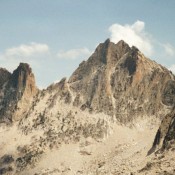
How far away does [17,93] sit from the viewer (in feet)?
522

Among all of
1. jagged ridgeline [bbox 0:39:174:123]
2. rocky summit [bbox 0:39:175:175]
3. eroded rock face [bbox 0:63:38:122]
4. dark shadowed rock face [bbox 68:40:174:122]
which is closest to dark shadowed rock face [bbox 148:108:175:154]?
rocky summit [bbox 0:39:175:175]

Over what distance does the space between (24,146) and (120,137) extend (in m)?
28.2

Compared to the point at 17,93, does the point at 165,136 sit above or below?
below

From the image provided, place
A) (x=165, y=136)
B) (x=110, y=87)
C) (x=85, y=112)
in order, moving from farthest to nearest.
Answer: (x=110, y=87), (x=85, y=112), (x=165, y=136)

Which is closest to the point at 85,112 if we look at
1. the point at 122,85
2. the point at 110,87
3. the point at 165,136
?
the point at 110,87

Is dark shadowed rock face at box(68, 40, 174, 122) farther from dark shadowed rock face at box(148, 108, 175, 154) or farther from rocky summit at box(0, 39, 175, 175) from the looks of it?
dark shadowed rock face at box(148, 108, 175, 154)

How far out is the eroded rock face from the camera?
512 feet

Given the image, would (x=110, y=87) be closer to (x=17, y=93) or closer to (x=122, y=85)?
(x=122, y=85)

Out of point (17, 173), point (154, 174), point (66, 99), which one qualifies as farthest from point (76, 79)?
point (154, 174)

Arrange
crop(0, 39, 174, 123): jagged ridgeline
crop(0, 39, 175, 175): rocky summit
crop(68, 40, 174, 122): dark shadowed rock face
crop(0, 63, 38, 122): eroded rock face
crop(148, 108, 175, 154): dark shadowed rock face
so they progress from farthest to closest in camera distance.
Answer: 1. crop(0, 63, 38, 122): eroded rock face
2. crop(0, 39, 174, 123): jagged ridgeline
3. crop(68, 40, 174, 122): dark shadowed rock face
4. crop(0, 39, 175, 175): rocky summit
5. crop(148, 108, 175, 154): dark shadowed rock face

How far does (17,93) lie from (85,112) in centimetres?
2487

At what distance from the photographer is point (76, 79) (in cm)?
16412

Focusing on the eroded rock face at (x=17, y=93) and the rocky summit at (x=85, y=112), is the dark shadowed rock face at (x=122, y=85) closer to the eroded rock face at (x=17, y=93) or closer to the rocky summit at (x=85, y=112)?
the rocky summit at (x=85, y=112)

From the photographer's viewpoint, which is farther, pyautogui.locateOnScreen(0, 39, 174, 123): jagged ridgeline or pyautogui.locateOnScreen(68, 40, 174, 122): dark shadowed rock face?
pyautogui.locateOnScreen(0, 39, 174, 123): jagged ridgeline
